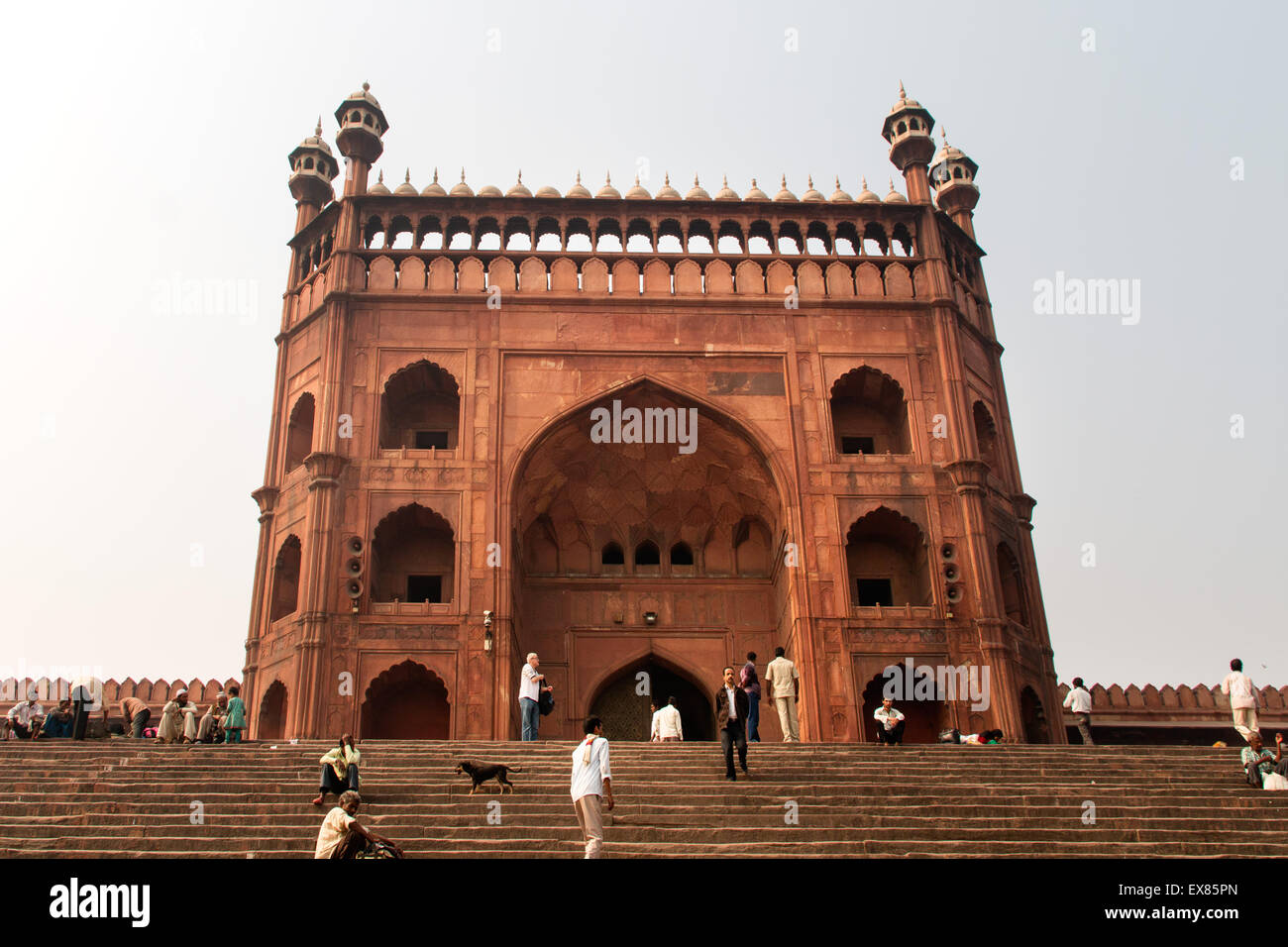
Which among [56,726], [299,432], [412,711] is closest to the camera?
[56,726]

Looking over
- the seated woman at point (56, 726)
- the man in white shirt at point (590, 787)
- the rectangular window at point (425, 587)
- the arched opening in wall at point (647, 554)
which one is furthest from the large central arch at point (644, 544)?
the man in white shirt at point (590, 787)

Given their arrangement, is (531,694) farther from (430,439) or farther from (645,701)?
(430,439)

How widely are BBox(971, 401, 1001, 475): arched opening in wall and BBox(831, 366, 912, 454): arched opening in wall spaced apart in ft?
5.20

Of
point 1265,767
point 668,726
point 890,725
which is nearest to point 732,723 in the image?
point 668,726

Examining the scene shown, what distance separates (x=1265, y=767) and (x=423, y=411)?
1590cm

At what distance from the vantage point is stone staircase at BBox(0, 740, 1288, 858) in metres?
9.80

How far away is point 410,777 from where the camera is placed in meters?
12.5

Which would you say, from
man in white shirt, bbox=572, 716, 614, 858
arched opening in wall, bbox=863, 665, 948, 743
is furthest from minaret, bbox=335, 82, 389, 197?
man in white shirt, bbox=572, 716, 614, 858

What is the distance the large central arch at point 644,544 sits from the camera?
71.3ft

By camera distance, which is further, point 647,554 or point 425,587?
point 647,554

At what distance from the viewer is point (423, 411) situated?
907 inches

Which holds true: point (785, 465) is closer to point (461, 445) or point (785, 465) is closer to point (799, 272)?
point (799, 272)
